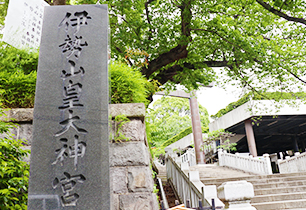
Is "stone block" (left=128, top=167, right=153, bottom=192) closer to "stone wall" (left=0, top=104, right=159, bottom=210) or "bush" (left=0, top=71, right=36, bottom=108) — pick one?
"stone wall" (left=0, top=104, right=159, bottom=210)

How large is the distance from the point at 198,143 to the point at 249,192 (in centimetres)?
1334

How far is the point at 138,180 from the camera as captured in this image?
2684 millimetres

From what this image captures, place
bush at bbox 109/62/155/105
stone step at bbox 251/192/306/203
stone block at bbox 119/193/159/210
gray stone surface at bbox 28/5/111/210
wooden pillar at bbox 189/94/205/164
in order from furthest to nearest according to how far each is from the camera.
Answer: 1. wooden pillar at bbox 189/94/205/164
2. stone step at bbox 251/192/306/203
3. bush at bbox 109/62/155/105
4. stone block at bbox 119/193/159/210
5. gray stone surface at bbox 28/5/111/210

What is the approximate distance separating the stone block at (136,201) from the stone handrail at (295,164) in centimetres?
883

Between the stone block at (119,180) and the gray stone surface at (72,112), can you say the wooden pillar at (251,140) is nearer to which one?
the stone block at (119,180)

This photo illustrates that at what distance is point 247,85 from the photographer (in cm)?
686

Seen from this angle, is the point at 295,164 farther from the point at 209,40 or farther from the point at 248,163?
the point at 209,40

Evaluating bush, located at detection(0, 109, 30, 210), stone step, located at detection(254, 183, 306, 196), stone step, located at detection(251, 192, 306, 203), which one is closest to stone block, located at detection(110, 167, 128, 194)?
bush, located at detection(0, 109, 30, 210)

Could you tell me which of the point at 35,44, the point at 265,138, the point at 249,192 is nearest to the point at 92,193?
the point at 249,192

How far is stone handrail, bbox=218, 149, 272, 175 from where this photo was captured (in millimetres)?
9008

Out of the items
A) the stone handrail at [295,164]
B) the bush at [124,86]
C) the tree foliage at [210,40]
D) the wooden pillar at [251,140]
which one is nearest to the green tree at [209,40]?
the tree foliage at [210,40]

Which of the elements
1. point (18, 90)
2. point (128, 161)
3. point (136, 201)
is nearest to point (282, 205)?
point (136, 201)

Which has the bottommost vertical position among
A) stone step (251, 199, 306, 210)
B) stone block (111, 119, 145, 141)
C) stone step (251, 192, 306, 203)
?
stone step (251, 199, 306, 210)

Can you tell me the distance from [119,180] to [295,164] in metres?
9.55
